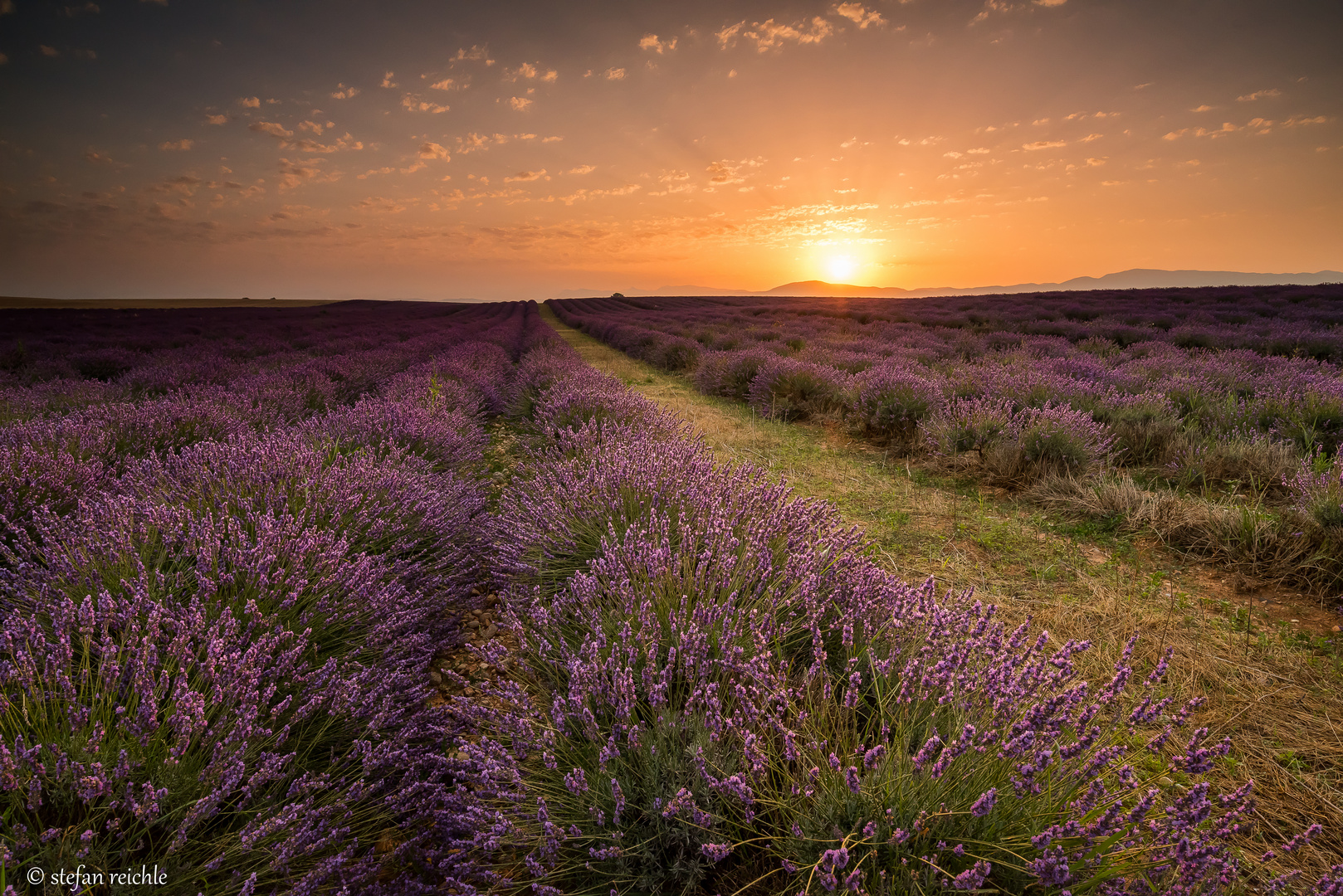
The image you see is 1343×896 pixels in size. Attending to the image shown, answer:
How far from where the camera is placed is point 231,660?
4.67ft

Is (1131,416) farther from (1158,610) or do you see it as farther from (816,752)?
(816,752)

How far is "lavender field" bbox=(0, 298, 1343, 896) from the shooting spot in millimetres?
1130

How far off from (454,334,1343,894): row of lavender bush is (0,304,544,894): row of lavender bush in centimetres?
35

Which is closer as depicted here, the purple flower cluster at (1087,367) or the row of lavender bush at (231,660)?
the row of lavender bush at (231,660)

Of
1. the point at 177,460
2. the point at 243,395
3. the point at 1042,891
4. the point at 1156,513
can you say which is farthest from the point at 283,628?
the point at 1156,513

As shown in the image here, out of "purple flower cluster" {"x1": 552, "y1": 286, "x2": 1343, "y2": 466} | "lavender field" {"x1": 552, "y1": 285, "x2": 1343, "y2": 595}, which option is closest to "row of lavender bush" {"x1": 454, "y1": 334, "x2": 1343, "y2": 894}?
"lavender field" {"x1": 552, "y1": 285, "x2": 1343, "y2": 595}

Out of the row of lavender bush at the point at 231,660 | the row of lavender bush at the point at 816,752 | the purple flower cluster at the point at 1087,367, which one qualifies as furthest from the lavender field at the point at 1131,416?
the row of lavender bush at the point at 231,660

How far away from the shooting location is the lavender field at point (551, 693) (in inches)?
44.5

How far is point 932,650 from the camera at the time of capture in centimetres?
143

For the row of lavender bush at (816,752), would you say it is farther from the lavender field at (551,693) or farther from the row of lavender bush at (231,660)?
the row of lavender bush at (231,660)

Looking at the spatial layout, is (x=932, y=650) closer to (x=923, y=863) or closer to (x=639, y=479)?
(x=923, y=863)

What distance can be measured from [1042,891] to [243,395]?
22.0 ft

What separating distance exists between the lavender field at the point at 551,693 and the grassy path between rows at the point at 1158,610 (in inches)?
7.2

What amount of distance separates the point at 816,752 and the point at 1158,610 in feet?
8.71
